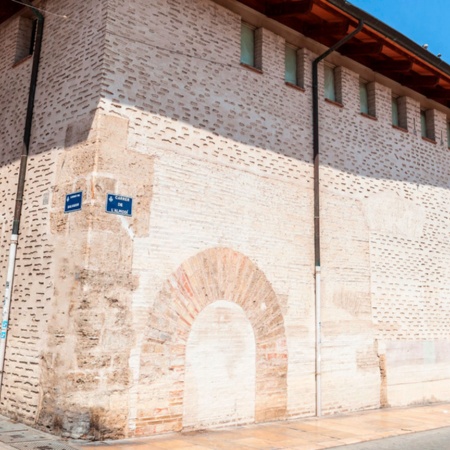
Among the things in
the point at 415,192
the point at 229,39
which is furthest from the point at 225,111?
the point at 415,192

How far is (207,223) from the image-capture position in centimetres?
788

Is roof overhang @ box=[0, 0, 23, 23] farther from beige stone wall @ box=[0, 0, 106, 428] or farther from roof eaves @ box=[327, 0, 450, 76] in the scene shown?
roof eaves @ box=[327, 0, 450, 76]

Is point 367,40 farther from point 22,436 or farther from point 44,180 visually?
point 22,436

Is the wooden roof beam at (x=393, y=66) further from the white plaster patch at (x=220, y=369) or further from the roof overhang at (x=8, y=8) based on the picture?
the roof overhang at (x=8, y=8)

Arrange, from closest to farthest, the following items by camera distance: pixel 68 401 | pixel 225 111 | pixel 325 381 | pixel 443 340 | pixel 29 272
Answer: pixel 68 401 < pixel 29 272 < pixel 225 111 < pixel 325 381 < pixel 443 340

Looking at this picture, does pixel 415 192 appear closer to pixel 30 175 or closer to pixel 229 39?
pixel 229 39

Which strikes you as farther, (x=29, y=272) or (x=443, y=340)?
(x=443, y=340)

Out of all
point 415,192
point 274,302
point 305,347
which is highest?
point 415,192

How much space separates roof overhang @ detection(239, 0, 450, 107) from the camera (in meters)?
9.33

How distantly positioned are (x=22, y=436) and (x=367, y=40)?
29.5ft

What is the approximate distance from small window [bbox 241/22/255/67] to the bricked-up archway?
3.47 m

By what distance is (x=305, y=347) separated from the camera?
8.84 meters

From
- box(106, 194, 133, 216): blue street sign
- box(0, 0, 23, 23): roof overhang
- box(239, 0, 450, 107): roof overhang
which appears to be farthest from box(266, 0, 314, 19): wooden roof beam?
box(106, 194, 133, 216): blue street sign

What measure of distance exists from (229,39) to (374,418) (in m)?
6.75
